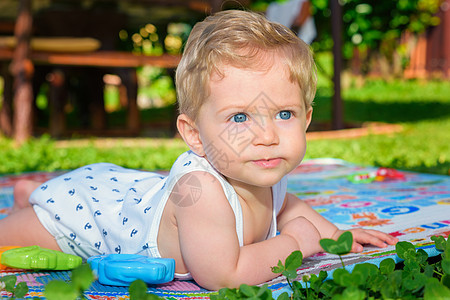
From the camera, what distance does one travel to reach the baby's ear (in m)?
1.64

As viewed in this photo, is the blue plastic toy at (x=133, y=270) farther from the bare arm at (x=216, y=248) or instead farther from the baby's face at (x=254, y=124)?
the baby's face at (x=254, y=124)

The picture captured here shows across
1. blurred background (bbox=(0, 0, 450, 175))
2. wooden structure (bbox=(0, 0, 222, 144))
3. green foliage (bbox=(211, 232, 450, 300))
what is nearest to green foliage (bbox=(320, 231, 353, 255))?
green foliage (bbox=(211, 232, 450, 300))

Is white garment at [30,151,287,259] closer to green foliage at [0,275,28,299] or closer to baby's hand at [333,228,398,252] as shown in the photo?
baby's hand at [333,228,398,252]

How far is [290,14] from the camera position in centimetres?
627

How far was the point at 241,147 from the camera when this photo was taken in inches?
59.4

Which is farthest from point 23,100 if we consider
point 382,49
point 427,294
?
point 382,49

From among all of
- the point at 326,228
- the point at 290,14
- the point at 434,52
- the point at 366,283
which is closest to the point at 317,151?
the point at 290,14

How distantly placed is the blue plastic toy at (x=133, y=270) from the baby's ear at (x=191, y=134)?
12.4 inches

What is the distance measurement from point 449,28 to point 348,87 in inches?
143

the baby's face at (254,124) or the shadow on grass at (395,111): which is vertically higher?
the baby's face at (254,124)

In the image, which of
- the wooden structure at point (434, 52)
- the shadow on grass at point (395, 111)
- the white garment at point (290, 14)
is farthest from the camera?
the wooden structure at point (434, 52)

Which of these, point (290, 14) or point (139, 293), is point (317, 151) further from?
point (139, 293)

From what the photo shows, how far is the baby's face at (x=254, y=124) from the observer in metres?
1.50

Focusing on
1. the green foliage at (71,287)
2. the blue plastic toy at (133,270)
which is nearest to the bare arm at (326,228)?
the blue plastic toy at (133,270)
